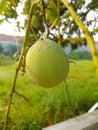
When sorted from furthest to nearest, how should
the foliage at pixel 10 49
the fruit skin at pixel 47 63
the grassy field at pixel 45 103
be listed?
1. the foliage at pixel 10 49
2. the grassy field at pixel 45 103
3. the fruit skin at pixel 47 63

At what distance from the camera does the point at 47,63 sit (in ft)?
2.25

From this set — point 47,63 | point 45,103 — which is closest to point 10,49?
point 45,103

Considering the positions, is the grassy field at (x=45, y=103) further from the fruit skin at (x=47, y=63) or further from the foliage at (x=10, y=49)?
the fruit skin at (x=47, y=63)

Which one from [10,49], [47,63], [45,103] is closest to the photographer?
[47,63]

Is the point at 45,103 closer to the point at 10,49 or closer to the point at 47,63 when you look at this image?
the point at 10,49

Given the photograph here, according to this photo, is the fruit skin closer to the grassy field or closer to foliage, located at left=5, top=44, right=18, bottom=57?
the grassy field

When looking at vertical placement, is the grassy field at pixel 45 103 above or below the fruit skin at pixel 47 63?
below

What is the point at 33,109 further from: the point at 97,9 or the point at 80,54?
the point at 80,54

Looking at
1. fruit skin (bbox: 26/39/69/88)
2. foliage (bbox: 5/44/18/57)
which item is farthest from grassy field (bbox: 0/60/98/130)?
fruit skin (bbox: 26/39/69/88)

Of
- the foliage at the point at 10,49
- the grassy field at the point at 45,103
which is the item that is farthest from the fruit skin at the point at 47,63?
the foliage at the point at 10,49

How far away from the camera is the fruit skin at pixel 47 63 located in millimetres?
689

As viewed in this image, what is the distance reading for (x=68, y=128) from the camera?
2.45 m

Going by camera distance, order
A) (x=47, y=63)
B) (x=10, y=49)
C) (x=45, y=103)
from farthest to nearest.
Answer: (x=10, y=49) < (x=45, y=103) < (x=47, y=63)

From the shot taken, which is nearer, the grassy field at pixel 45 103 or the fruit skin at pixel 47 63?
the fruit skin at pixel 47 63
